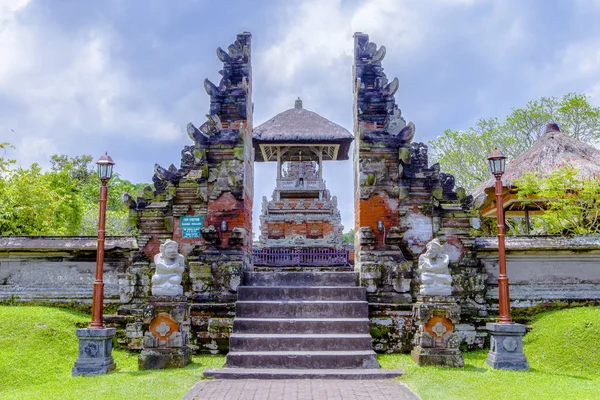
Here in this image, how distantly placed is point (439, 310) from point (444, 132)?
17720 millimetres

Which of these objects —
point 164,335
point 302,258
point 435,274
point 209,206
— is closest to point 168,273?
point 164,335

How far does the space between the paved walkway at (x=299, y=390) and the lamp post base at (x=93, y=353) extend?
4.90 ft

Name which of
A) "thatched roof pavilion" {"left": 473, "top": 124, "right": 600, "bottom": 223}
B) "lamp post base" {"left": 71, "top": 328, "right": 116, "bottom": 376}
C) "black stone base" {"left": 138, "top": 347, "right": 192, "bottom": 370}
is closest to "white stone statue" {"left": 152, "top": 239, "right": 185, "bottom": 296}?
"black stone base" {"left": 138, "top": 347, "right": 192, "bottom": 370}

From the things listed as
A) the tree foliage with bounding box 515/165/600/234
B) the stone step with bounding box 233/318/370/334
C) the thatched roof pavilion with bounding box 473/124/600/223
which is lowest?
the stone step with bounding box 233/318/370/334

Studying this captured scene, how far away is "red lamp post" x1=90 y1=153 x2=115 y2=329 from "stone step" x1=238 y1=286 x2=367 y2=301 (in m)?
1.98

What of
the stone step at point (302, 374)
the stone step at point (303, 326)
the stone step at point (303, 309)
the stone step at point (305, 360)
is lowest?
the stone step at point (302, 374)

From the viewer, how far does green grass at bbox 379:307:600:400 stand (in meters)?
4.97

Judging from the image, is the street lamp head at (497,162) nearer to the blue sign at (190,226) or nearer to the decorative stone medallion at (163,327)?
the blue sign at (190,226)

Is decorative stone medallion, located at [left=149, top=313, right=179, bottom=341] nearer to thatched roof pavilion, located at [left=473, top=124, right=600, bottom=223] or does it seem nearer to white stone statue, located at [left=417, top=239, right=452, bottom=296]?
white stone statue, located at [left=417, top=239, right=452, bottom=296]

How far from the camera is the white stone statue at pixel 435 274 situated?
21.2 ft

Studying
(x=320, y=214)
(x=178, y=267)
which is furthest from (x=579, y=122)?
(x=178, y=267)

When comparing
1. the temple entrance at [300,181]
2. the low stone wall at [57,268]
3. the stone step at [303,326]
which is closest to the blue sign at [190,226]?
the low stone wall at [57,268]

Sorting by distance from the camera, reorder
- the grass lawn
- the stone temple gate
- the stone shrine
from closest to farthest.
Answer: the grass lawn
the stone temple gate
the stone shrine

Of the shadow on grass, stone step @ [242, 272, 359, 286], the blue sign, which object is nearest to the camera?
the shadow on grass
